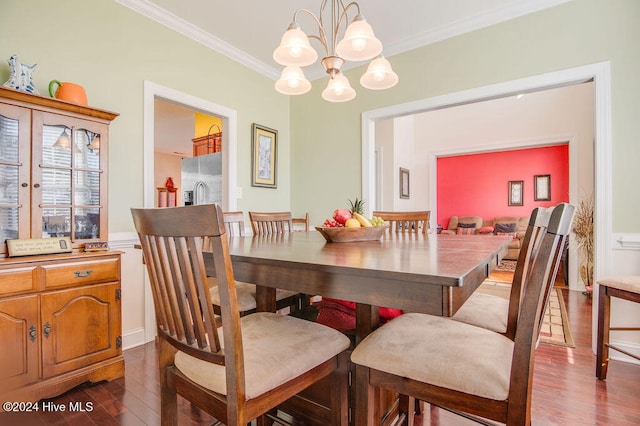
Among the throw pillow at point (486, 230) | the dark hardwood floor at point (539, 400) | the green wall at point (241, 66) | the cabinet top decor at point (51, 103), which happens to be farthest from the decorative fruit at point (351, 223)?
the throw pillow at point (486, 230)

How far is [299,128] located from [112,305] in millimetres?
2766

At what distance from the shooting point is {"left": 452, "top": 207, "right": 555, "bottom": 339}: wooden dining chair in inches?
40.3

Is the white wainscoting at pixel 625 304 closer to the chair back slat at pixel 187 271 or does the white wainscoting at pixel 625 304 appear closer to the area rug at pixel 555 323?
the area rug at pixel 555 323

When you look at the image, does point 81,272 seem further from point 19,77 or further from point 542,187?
point 542,187

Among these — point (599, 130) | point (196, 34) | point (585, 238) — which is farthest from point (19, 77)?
point (585, 238)

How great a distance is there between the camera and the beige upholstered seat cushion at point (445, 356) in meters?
0.84

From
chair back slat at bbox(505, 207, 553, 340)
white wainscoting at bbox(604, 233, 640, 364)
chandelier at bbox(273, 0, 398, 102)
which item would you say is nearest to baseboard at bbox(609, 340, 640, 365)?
white wainscoting at bbox(604, 233, 640, 364)

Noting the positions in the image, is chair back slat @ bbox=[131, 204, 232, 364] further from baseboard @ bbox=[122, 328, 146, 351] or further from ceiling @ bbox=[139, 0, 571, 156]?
ceiling @ bbox=[139, 0, 571, 156]

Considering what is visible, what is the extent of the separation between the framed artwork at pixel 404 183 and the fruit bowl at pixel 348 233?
4.11 m

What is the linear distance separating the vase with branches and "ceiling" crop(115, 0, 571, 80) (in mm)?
2648

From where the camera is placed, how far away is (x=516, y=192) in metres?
6.80

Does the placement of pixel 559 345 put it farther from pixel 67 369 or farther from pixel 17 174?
pixel 17 174

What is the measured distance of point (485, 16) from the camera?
8.73 feet

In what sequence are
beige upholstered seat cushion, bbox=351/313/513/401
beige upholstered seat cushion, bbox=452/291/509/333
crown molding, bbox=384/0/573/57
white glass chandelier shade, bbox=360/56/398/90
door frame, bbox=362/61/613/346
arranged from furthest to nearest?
1. crown molding, bbox=384/0/573/57
2. door frame, bbox=362/61/613/346
3. white glass chandelier shade, bbox=360/56/398/90
4. beige upholstered seat cushion, bbox=452/291/509/333
5. beige upholstered seat cushion, bbox=351/313/513/401
